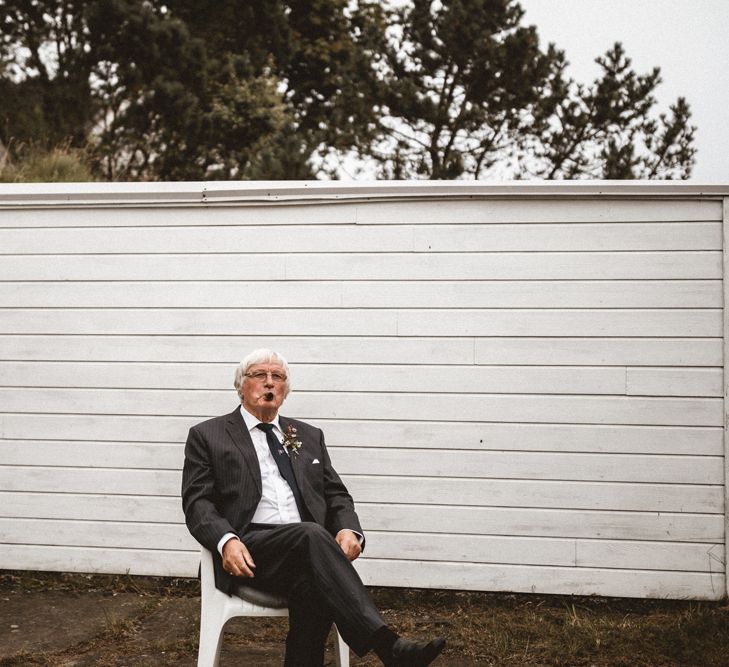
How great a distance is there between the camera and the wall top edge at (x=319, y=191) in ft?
13.1

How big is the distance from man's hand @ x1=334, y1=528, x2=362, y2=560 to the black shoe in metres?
0.47

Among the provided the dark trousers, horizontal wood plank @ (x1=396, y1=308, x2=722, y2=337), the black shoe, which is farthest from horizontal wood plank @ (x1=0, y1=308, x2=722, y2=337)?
the black shoe

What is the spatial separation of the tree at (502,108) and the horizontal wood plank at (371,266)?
29.2 ft

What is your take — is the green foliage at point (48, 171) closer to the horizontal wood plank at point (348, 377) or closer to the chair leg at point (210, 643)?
the horizontal wood plank at point (348, 377)

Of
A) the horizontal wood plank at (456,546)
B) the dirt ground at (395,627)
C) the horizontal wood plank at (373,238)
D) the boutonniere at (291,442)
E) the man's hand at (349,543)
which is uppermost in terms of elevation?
the horizontal wood plank at (373,238)

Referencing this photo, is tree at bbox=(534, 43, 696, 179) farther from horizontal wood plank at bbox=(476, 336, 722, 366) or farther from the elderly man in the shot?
the elderly man

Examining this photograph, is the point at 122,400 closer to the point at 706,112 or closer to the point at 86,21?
the point at 86,21

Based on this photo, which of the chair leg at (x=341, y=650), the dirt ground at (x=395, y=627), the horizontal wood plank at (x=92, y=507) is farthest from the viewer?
the horizontal wood plank at (x=92, y=507)

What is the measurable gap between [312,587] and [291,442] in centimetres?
68

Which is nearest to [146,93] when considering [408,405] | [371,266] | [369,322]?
[371,266]

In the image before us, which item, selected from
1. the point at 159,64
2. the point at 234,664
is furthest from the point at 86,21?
the point at 234,664

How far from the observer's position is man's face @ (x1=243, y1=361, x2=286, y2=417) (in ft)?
10.7

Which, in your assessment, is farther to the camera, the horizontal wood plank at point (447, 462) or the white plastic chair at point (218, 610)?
the horizontal wood plank at point (447, 462)

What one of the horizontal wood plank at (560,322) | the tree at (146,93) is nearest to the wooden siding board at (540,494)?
the horizontal wood plank at (560,322)
